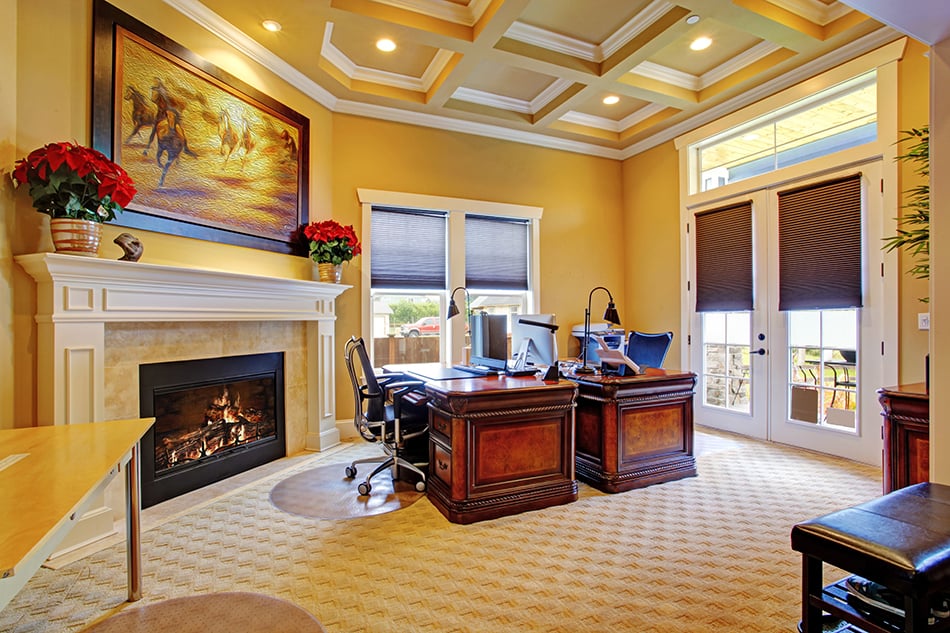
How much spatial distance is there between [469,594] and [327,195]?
377 centimetres

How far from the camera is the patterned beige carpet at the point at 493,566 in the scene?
1.87 metres

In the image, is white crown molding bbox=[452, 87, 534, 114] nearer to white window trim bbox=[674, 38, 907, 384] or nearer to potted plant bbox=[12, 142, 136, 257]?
white window trim bbox=[674, 38, 907, 384]

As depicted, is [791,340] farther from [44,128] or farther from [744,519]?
[44,128]

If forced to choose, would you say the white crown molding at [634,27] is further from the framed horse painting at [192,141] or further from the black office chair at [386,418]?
the black office chair at [386,418]

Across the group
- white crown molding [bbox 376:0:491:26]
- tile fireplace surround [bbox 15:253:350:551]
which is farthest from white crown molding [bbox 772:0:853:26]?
tile fireplace surround [bbox 15:253:350:551]

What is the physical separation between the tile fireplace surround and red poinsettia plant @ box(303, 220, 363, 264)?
0.28 m

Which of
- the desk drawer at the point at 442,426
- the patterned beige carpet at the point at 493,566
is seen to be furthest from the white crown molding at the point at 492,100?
the patterned beige carpet at the point at 493,566

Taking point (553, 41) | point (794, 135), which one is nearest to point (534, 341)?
point (553, 41)

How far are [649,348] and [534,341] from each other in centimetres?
163

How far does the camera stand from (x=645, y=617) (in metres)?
1.86

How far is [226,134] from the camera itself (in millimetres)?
3461

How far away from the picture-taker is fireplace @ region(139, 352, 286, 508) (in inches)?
119

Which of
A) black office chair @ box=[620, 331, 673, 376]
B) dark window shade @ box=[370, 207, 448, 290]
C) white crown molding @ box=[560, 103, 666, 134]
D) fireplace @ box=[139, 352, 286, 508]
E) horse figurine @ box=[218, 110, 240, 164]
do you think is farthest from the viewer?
white crown molding @ box=[560, 103, 666, 134]

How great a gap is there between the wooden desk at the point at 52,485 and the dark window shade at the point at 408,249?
294 cm
